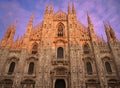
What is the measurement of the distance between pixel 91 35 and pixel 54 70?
357 inches

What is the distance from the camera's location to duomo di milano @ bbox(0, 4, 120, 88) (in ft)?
66.2

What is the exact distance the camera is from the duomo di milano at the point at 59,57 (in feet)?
66.2

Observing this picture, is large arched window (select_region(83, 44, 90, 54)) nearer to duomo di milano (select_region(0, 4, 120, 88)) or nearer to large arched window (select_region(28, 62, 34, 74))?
duomo di milano (select_region(0, 4, 120, 88))

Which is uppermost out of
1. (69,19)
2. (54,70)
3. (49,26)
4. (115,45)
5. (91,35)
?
(69,19)

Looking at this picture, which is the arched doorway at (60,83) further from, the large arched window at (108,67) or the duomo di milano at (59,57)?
the large arched window at (108,67)

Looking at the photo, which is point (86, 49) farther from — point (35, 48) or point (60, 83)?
point (35, 48)

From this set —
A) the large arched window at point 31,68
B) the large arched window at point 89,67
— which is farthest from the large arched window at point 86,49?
the large arched window at point 31,68

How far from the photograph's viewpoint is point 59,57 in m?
23.2

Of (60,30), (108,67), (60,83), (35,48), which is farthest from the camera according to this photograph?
(60,30)

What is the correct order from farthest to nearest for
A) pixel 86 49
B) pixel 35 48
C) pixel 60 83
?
pixel 35 48 → pixel 86 49 → pixel 60 83

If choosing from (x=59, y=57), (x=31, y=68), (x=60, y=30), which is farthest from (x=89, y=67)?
(x=31, y=68)

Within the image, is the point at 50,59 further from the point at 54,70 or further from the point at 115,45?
the point at 115,45

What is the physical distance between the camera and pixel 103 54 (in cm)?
2295

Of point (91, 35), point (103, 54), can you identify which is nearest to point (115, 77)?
point (103, 54)
